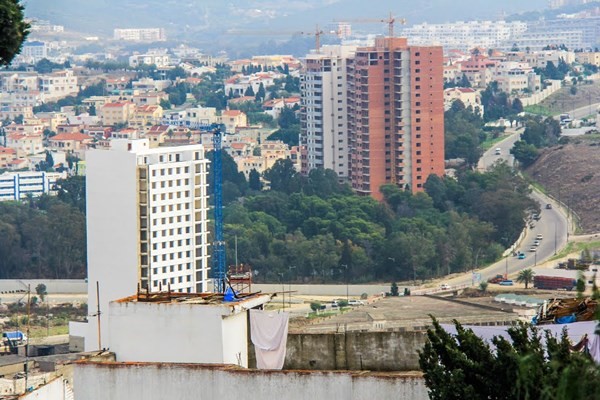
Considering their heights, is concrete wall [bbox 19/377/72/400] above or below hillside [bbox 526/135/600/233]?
below

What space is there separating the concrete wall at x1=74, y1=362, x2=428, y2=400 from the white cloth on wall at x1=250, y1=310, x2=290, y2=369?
0.50m

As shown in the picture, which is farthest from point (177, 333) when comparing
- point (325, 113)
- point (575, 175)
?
point (325, 113)

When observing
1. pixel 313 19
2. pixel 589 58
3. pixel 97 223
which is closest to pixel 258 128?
pixel 589 58

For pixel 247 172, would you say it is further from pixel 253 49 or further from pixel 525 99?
pixel 253 49

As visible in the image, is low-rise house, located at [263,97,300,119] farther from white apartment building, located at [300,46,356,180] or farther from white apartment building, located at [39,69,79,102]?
Result: white apartment building, located at [39,69,79,102]

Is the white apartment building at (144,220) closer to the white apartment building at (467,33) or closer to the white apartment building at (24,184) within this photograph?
the white apartment building at (24,184)

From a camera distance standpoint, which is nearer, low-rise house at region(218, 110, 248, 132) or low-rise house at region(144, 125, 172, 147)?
low-rise house at region(144, 125, 172, 147)

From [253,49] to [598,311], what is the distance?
152 metres

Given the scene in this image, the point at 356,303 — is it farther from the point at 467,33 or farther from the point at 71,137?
the point at 467,33

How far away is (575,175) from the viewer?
169 ft

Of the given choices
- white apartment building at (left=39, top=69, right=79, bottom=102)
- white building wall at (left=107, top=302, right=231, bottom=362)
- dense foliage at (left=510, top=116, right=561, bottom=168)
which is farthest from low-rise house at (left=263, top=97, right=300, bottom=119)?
white building wall at (left=107, top=302, right=231, bottom=362)

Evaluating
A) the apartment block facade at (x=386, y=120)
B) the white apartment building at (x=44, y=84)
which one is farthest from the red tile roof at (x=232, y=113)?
the white apartment building at (x=44, y=84)

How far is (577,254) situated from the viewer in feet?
132

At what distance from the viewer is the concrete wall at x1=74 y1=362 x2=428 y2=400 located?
8531 millimetres
